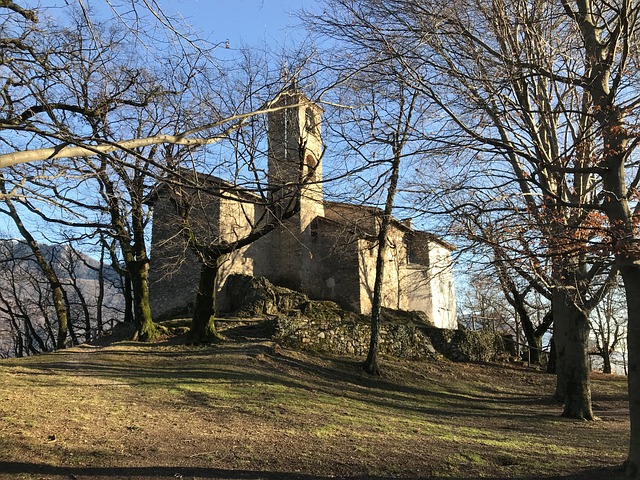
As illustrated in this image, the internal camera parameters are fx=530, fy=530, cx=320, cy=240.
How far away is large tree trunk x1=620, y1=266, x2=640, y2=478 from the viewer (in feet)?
19.4

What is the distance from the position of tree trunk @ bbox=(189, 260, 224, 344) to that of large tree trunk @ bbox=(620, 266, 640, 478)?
11.3 meters

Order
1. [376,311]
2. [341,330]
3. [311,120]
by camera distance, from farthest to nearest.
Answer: [341,330] → [376,311] → [311,120]

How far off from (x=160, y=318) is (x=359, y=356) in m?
8.22

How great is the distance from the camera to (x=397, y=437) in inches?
327

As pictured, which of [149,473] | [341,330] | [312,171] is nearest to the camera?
[149,473]

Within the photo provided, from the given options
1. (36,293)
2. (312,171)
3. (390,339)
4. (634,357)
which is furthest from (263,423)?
(36,293)

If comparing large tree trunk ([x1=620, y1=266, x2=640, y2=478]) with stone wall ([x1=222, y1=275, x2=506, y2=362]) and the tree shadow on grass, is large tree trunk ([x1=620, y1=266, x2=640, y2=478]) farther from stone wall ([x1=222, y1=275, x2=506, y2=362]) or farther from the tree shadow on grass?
stone wall ([x1=222, y1=275, x2=506, y2=362])

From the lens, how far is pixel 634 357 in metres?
5.95

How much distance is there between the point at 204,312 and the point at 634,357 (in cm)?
1186

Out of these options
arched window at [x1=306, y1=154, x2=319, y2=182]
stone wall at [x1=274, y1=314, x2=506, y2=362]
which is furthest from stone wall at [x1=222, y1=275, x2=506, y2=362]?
arched window at [x1=306, y1=154, x2=319, y2=182]

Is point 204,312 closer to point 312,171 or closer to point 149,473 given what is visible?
point 312,171

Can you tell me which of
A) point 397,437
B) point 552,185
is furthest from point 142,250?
point 552,185

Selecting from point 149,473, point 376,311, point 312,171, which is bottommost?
point 149,473

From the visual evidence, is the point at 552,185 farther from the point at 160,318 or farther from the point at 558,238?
the point at 160,318
